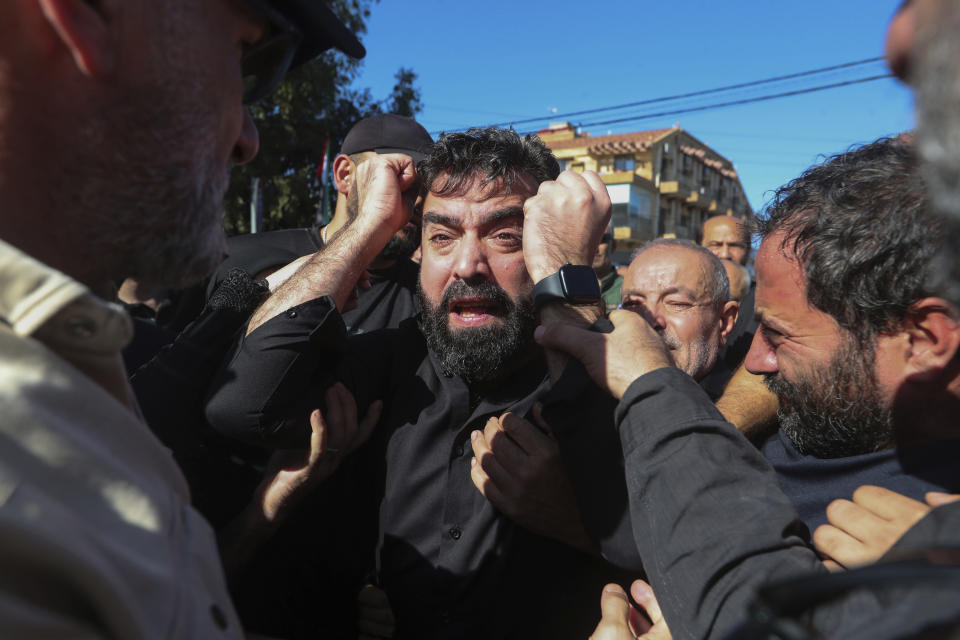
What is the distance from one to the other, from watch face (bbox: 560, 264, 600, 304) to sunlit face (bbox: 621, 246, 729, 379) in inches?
70.8

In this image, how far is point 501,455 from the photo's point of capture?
6.92 ft

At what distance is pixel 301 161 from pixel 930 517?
1508cm

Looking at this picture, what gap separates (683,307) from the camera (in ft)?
12.6

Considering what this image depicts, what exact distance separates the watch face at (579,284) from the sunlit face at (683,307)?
5.90ft

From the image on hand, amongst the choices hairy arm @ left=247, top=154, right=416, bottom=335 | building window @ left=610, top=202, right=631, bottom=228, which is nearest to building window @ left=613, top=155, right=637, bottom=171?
building window @ left=610, top=202, right=631, bottom=228

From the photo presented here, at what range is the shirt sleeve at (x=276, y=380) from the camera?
205 cm

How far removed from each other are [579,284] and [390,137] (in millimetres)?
2271

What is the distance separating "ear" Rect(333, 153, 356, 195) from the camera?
372 centimetres

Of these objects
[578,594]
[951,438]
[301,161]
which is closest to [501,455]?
[578,594]

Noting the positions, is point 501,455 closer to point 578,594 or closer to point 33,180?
point 578,594

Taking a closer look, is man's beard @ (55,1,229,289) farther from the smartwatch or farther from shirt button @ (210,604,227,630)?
the smartwatch

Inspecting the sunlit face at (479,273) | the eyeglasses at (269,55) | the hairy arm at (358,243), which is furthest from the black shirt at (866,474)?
the eyeglasses at (269,55)

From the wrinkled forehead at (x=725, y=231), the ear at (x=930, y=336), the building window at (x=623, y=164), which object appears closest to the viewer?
the ear at (x=930, y=336)

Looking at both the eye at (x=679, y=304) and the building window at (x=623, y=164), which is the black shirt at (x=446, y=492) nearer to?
the eye at (x=679, y=304)
